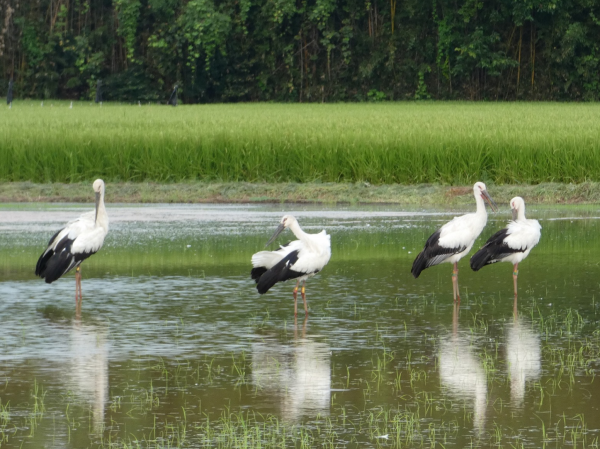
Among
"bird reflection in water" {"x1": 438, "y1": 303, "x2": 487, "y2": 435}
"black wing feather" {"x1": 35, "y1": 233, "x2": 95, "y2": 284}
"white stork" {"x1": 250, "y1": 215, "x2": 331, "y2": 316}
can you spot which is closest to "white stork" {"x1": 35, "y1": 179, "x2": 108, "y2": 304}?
"black wing feather" {"x1": 35, "y1": 233, "x2": 95, "y2": 284}

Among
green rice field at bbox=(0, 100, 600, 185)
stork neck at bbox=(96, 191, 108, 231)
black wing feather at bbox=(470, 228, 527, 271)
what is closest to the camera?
black wing feather at bbox=(470, 228, 527, 271)

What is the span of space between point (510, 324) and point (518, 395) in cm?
254

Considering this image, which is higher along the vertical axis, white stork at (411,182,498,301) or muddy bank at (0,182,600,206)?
muddy bank at (0,182,600,206)

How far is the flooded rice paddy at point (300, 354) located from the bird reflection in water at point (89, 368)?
2 cm

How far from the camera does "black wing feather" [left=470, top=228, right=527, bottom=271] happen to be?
11.6 metres

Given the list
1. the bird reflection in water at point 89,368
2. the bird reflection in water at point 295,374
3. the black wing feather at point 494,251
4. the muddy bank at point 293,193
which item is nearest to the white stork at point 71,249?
the bird reflection in water at point 89,368

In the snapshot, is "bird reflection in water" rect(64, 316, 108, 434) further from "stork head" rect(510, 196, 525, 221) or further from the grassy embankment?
the grassy embankment

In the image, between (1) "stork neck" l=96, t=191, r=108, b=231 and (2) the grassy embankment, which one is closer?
(1) "stork neck" l=96, t=191, r=108, b=231

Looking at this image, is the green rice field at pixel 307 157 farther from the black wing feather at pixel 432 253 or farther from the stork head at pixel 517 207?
the black wing feather at pixel 432 253

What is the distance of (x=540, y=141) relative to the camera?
23.9 metres

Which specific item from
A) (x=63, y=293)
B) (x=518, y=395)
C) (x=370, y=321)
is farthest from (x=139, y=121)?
(x=518, y=395)

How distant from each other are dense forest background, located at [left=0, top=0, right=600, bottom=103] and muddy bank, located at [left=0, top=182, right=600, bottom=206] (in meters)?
32.1

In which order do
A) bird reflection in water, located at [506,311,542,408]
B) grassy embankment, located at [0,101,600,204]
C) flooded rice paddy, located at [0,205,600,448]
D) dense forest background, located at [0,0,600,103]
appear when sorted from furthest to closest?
dense forest background, located at [0,0,600,103] → grassy embankment, located at [0,101,600,204] → bird reflection in water, located at [506,311,542,408] → flooded rice paddy, located at [0,205,600,448]

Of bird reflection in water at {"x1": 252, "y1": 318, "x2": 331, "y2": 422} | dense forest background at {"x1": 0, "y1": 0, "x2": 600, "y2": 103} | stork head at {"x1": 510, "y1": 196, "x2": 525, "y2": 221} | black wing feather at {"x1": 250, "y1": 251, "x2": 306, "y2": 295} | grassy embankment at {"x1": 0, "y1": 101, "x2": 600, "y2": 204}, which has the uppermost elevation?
dense forest background at {"x1": 0, "y1": 0, "x2": 600, "y2": 103}
